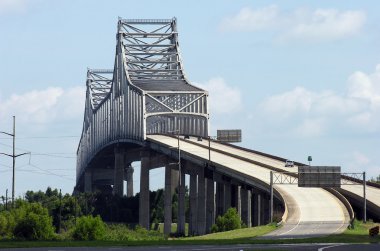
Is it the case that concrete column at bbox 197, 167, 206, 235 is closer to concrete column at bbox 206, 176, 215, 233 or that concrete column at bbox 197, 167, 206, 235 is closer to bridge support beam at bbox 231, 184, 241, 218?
concrete column at bbox 206, 176, 215, 233

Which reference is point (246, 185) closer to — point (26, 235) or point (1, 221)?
point (1, 221)

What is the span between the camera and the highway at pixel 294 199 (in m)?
113

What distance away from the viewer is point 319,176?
134 metres

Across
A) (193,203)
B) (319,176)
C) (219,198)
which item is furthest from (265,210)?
(319,176)

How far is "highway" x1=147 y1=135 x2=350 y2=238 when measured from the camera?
113 metres

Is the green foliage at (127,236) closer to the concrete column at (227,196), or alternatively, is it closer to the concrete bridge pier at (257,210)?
the concrete bridge pier at (257,210)

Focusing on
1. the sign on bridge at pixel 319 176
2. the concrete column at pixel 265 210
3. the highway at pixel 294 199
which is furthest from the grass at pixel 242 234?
the concrete column at pixel 265 210

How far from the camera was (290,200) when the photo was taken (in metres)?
139

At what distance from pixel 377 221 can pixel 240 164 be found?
35539 mm

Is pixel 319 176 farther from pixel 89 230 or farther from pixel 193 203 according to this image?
pixel 193 203

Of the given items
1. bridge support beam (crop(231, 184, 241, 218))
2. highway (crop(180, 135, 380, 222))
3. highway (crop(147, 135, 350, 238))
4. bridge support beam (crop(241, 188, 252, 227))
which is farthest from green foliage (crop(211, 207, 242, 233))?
bridge support beam (crop(231, 184, 241, 218))

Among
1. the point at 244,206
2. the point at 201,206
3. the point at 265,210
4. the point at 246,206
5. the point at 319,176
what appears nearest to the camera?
the point at 319,176

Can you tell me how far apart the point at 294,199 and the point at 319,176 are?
724 centimetres

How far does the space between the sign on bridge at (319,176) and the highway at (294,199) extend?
276 centimetres
